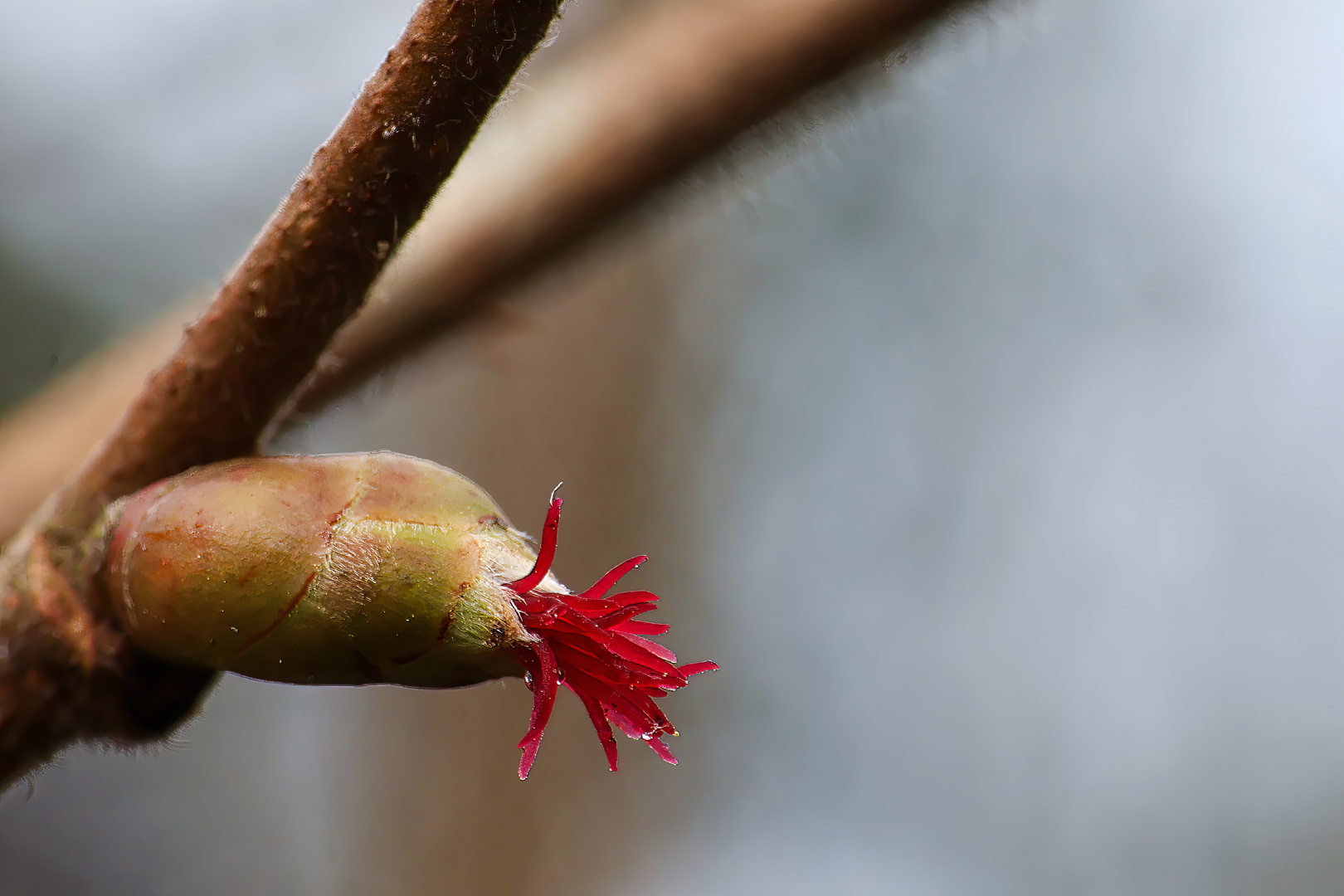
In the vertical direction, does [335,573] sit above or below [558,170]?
below

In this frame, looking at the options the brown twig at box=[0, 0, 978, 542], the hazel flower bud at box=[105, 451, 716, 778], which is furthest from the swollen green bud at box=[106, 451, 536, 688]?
the brown twig at box=[0, 0, 978, 542]

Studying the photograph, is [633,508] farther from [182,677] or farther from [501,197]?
[182,677]

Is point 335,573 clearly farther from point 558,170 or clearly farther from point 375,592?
point 558,170

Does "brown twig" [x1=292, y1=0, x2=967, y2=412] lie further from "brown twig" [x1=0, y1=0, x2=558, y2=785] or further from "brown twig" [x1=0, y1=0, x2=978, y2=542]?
"brown twig" [x1=0, y1=0, x2=558, y2=785]

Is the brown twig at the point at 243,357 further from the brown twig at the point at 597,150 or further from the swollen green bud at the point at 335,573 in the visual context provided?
the brown twig at the point at 597,150

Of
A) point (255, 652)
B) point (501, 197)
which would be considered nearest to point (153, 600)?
point (255, 652)

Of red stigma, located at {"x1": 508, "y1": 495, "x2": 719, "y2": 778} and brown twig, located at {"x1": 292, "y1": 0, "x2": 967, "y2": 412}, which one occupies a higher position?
brown twig, located at {"x1": 292, "y1": 0, "x2": 967, "y2": 412}

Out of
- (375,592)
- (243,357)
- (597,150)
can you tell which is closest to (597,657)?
(375,592)
